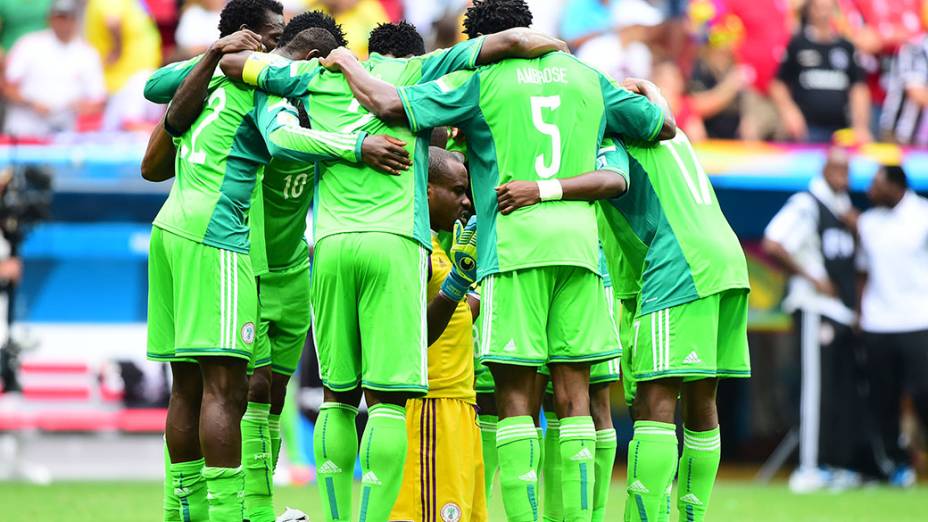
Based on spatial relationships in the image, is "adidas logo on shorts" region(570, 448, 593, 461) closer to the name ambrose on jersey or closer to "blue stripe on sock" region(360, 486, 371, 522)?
"blue stripe on sock" region(360, 486, 371, 522)

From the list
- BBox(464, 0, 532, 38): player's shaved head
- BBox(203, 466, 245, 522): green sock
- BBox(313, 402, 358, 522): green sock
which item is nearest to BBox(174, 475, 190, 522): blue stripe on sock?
BBox(203, 466, 245, 522): green sock

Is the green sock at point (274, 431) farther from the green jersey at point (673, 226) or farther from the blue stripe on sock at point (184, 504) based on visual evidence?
the green jersey at point (673, 226)

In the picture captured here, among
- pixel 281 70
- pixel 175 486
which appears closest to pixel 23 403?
pixel 175 486

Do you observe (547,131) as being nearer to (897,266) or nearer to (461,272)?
(461,272)

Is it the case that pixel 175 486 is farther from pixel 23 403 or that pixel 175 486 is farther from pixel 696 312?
pixel 23 403

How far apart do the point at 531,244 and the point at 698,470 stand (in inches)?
59.1

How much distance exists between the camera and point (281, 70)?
693 cm

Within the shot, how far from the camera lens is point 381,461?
6520 millimetres

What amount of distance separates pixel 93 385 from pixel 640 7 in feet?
22.2

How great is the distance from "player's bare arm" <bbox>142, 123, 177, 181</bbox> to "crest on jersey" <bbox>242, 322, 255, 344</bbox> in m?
1.14

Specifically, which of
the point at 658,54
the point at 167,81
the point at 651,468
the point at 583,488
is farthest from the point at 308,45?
the point at 658,54

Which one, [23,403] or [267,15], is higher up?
[267,15]

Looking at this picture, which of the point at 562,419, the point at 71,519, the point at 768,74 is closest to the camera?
the point at 562,419

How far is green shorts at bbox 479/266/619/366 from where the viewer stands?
6.73m
